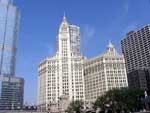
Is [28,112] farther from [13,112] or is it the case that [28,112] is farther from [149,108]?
[149,108]

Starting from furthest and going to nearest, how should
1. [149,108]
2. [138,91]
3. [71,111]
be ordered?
[71,111] → [138,91] → [149,108]

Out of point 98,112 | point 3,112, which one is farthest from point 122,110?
point 3,112

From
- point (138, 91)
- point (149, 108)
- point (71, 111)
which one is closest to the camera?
point (149, 108)

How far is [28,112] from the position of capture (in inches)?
7776

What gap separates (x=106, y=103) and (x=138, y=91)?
2139 cm

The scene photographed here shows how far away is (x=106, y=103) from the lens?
155500mm

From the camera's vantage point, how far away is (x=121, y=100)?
489 feet

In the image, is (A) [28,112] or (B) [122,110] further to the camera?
(A) [28,112]

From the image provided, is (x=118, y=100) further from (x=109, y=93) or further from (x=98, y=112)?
(x=98, y=112)

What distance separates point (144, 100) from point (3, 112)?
103408mm

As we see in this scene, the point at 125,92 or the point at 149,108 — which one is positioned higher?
the point at 125,92

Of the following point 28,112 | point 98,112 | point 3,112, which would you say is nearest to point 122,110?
point 98,112

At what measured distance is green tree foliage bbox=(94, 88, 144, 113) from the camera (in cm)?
14839

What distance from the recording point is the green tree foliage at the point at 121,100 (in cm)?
14839
